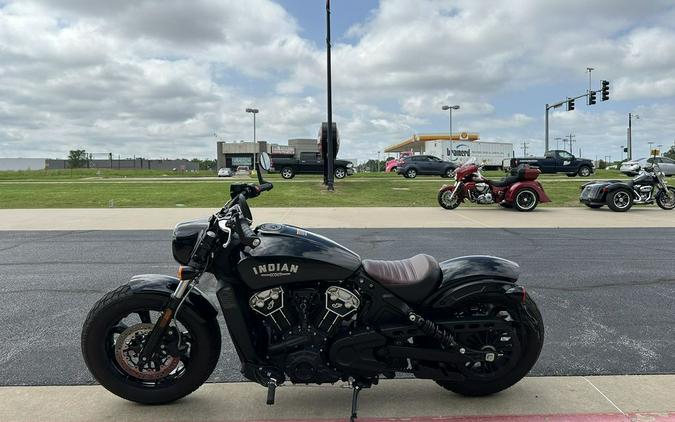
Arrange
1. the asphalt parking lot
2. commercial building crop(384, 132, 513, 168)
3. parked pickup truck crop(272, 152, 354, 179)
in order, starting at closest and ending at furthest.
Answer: the asphalt parking lot, parked pickup truck crop(272, 152, 354, 179), commercial building crop(384, 132, 513, 168)

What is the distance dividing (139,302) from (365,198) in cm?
1578

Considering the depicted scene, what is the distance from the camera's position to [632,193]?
1457 centimetres

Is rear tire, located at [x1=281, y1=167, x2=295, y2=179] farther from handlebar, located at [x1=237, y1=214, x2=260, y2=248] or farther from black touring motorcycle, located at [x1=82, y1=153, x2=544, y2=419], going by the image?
handlebar, located at [x1=237, y1=214, x2=260, y2=248]

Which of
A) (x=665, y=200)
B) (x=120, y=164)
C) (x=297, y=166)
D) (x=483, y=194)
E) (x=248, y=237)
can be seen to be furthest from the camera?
(x=120, y=164)

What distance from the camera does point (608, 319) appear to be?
15.7 feet

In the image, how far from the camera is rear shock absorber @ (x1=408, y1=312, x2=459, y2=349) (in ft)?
9.56

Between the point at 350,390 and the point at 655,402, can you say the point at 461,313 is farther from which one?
the point at 655,402

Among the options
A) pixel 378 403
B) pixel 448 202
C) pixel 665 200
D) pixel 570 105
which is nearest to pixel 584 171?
pixel 570 105

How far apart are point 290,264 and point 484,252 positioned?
6127mm

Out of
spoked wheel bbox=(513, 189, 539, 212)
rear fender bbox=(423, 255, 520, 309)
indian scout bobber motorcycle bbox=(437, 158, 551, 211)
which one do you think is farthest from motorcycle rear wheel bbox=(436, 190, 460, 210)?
rear fender bbox=(423, 255, 520, 309)

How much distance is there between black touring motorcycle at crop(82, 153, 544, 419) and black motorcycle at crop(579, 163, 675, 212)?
1325cm

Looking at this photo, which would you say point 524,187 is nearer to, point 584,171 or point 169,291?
point 169,291

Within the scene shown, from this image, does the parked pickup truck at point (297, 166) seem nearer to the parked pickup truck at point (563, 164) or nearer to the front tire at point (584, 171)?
the parked pickup truck at point (563, 164)

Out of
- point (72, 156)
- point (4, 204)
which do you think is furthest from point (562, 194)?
point (72, 156)
